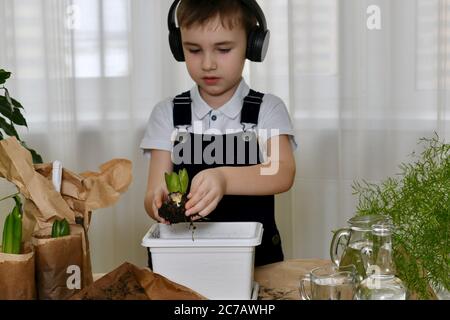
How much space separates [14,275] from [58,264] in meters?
0.07

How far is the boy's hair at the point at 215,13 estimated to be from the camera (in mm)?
1480

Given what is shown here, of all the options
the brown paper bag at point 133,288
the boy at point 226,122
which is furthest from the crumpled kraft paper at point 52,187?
the boy at point 226,122

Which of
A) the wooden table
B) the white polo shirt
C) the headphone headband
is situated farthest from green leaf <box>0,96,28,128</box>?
the wooden table

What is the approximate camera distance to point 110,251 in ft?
8.30

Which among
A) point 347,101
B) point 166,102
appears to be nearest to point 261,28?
point 166,102

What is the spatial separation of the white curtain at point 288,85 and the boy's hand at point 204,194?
109cm

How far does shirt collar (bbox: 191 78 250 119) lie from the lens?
1.65 meters

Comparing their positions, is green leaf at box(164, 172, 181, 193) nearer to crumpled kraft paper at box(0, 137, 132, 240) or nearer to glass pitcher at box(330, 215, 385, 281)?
crumpled kraft paper at box(0, 137, 132, 240)

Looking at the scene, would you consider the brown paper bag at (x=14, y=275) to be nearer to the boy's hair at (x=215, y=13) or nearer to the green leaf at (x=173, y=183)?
the green leaf at (x=173, y=183)

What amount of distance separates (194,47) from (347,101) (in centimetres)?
97

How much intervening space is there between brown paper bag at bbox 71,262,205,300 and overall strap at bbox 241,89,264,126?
659mm

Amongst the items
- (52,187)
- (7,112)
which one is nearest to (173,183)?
(52,187)

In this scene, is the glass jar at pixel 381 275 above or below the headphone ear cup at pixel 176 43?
below
